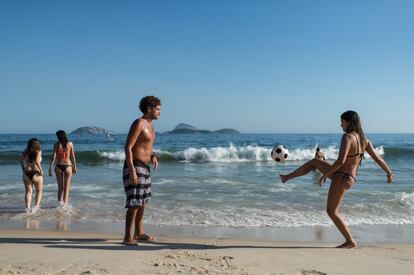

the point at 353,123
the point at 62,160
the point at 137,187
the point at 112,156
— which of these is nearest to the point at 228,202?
the point at 62,160

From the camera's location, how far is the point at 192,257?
4.80 meters

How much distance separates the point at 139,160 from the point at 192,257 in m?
1.36

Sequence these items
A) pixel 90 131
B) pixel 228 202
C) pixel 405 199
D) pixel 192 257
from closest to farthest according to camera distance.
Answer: pixel 192 257, pixel 228 202, pixel 405 199, pixel 90 131

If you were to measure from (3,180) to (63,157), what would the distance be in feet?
18.8

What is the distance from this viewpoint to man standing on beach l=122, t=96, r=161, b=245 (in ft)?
17.1

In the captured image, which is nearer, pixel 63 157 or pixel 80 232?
pixel 80 232

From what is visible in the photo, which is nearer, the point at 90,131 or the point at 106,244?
the point at 106,244

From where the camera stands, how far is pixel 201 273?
4.21 metres

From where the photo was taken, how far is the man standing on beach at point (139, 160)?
5199 mm

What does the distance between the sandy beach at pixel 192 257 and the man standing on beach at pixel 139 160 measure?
491mm

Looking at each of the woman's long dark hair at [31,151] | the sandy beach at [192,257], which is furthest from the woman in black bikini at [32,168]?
the sandy beach at [192,257]

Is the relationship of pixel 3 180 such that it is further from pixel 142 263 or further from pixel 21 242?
pixel 142 263

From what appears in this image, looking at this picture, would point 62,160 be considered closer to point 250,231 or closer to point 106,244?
point 106,244

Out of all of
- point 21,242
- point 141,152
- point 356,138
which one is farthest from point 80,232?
point 356,138
